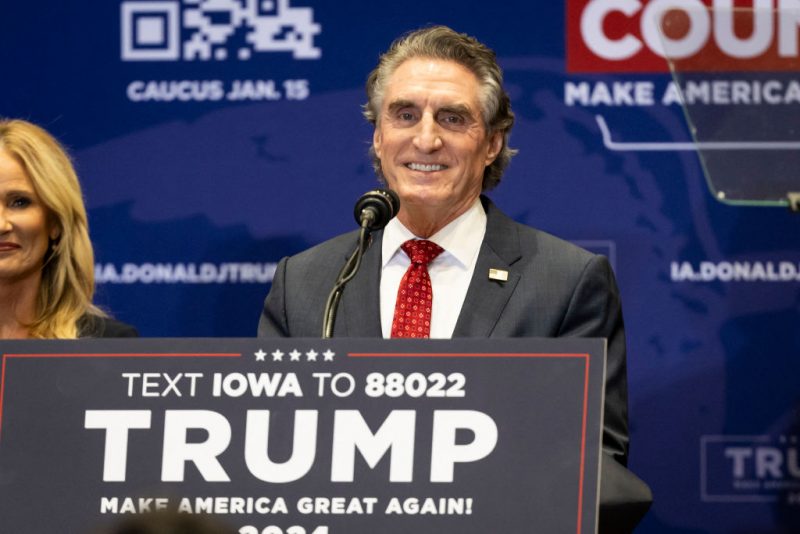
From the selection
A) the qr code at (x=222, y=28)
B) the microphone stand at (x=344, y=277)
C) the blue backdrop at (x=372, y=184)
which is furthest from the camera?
the qr code at (x=222, y=28)

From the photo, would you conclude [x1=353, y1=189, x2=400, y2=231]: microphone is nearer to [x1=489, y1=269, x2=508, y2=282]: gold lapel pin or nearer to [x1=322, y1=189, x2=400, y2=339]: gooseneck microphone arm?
[x1=322, y1=189, x2=400, y2=339]: gooseneck microphone arm

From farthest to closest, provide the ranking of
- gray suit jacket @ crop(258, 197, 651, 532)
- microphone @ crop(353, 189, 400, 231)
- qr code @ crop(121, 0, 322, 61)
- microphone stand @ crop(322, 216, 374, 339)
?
qr code @ crop(121, 0, 322, 61) → gray suit jacket @ crop(258, 197, 651, 532) → microphone @ crop(353, 189, 400, 231) → microphone stand @ crop(322, 216, 374, 339)

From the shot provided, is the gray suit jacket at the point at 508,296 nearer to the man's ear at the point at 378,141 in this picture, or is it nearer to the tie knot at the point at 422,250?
the tie knot at the point at 422,250

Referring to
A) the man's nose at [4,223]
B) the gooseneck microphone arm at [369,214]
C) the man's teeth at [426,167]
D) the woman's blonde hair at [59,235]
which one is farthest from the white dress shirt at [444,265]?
the man's nose at [4,223]

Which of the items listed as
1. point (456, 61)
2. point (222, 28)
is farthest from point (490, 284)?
point (222, 28)

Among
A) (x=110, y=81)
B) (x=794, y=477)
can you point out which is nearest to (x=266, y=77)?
(x=110, y=81)

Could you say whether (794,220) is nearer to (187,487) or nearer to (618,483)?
(618,483)

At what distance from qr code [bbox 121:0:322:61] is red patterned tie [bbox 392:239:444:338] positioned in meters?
1.18

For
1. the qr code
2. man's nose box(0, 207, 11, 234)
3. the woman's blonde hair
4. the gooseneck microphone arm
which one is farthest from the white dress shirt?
the qr code

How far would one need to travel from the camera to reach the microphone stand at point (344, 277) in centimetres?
204

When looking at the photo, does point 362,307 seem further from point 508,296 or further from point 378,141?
point 378,141

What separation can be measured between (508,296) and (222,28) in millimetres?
1562

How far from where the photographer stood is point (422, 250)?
2.83 meters

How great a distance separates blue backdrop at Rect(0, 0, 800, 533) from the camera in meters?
3.61
